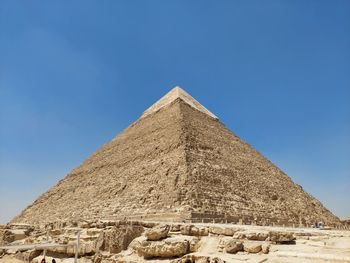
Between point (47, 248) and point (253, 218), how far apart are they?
637 inches

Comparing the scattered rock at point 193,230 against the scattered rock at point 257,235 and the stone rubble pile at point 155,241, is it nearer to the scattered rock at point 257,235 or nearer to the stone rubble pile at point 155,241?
the stone rubble pile at point 155,241

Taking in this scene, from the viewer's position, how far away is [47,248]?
7.80 m

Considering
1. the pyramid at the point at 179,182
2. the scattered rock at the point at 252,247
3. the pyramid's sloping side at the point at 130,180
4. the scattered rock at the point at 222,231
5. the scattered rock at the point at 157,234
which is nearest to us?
the scattered rock at the point at 252,247

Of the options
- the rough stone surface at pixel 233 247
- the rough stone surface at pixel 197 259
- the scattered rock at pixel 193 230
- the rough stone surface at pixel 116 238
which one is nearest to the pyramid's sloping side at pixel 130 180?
the rough stone surface at pixel 116 238

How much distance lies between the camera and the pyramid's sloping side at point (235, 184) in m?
21.3

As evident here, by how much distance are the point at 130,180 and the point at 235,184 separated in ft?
25.0

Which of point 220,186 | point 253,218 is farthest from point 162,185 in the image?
point 253,218

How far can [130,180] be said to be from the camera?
26625 millimetres

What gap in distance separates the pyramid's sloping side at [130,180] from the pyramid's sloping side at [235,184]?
3.48 ft

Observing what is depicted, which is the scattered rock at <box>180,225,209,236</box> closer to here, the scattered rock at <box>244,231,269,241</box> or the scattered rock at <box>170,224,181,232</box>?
the scattered rock at <box>170,224,181,232</box>

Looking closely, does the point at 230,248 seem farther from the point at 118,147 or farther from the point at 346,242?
the point at 118,147

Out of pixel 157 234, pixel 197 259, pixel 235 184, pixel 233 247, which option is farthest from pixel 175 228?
pixel 235 184

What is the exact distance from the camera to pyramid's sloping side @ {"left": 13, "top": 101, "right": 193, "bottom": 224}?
70.6 feet

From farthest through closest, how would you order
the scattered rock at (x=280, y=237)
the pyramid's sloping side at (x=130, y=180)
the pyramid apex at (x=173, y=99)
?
the pyramid apex at (x=173, y=99)
the pyramid's sloping side at (x=130, y=180)
the scattered rock at (x=280, y=237)
